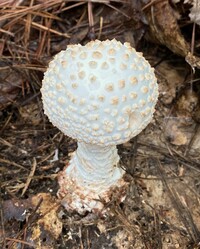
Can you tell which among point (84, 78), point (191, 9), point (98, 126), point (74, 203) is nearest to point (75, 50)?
point (84, 78)

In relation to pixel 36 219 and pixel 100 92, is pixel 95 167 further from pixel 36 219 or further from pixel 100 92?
pixel 100 92

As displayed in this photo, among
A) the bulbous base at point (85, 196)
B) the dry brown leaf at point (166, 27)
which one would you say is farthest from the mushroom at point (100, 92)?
the dry brown leaf at point (166, 27)

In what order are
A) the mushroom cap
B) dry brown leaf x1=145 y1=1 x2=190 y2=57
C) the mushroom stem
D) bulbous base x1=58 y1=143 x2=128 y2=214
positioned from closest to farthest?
the mushroom cap, the mushroom stem, bulbous base x1=58 y1=143 x2=128 y2=214, dry brown leaf x1=145 y1=1 x2=190 y2=57

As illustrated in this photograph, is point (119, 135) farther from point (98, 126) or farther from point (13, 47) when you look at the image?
Result: point (13, 47)

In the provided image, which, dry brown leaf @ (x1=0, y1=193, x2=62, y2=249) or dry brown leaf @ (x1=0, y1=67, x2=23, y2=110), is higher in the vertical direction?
dry brown leaf @ (x1=0, y1=67, x2=23, y2=110)

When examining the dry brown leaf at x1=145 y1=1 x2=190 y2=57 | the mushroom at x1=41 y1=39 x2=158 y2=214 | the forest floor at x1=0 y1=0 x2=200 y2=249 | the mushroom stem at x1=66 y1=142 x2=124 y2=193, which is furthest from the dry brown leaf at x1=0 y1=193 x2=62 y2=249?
the dry brown leaf at x1=145 y1=1 x2=190 y2=57

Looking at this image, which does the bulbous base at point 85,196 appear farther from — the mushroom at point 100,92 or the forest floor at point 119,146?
the mushroom at point 100,92

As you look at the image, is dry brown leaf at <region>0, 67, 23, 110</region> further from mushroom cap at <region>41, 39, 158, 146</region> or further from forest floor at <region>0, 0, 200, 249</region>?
mushroom cap at <region>41, 39, 158, 146</region>
